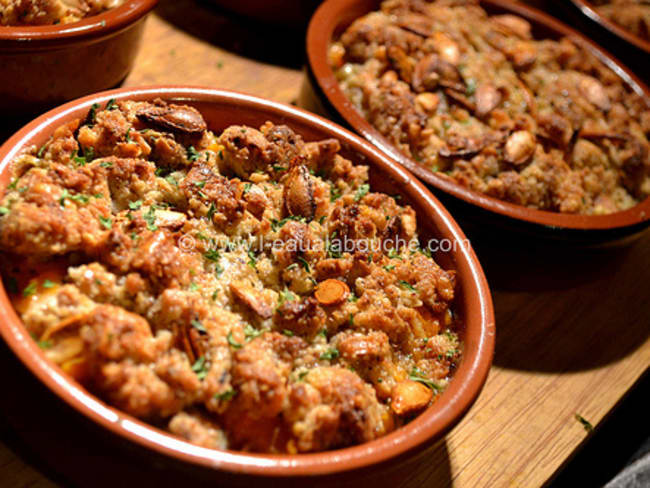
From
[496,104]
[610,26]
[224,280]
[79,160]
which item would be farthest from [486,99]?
[79,160]

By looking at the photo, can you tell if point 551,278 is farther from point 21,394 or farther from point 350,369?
point 21,394

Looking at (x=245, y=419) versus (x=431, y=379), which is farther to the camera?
(x=431, y=379)

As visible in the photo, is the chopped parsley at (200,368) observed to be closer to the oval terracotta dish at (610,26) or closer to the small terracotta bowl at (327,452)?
the small terracotta bowl at (327,452)

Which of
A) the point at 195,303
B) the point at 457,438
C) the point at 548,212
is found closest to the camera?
the point at 195,303

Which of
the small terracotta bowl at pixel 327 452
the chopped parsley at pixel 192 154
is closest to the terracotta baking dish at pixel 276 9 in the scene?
the small terracotta bowl at pixel 327 452

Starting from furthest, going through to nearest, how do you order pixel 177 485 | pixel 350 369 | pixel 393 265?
pixel 393 265 → pixel 350 369 → pixel 177 485

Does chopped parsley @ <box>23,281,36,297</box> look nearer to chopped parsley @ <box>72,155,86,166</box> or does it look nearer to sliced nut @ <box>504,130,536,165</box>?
chopped parsley @ <box>72,155,86,166</box>

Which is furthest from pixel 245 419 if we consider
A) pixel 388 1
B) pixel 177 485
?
pixel 388 1
